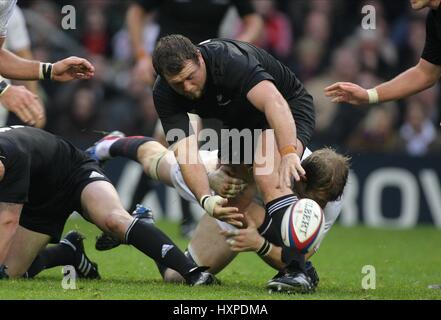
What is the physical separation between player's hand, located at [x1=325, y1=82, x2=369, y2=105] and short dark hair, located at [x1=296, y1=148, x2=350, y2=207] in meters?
0.50

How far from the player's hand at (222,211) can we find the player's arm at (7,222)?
1.17 meters

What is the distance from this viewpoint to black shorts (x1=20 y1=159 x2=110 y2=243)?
670 centimetres

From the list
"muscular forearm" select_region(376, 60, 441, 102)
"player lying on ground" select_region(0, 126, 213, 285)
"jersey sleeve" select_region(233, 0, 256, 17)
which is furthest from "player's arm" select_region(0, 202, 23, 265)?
"jersey sleeve" select_region(233, 0, 256, 17)

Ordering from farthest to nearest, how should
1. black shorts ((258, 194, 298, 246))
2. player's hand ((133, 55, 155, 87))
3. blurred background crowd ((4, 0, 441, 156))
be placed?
1. blurred background crowd ((4, 0, 441, 156))
2. player's hand ((133, 55, 155, 87))
3. black shorts ((258, 194, 298, 246))

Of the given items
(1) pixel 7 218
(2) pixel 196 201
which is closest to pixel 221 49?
(2) pixel 196 201

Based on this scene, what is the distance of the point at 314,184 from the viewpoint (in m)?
6.32

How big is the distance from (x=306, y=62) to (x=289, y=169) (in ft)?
25.4

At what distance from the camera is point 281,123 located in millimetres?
5922

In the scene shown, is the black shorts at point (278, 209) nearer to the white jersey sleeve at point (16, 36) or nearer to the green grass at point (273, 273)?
the green grass at point (273, 273)

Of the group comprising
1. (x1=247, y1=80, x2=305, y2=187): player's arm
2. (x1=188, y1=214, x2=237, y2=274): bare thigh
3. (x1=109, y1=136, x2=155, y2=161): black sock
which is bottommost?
(x1=188, y1=214, x2=237, y2=274): bare thigh

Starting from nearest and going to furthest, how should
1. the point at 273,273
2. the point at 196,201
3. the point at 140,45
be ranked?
the point at 196,201 < the point at 273,273 < the point at 140,45

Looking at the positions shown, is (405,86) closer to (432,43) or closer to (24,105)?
(432,43)

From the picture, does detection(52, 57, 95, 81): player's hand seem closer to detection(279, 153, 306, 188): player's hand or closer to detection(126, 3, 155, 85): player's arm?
detection(279, 153, 306, 188): player's hand
